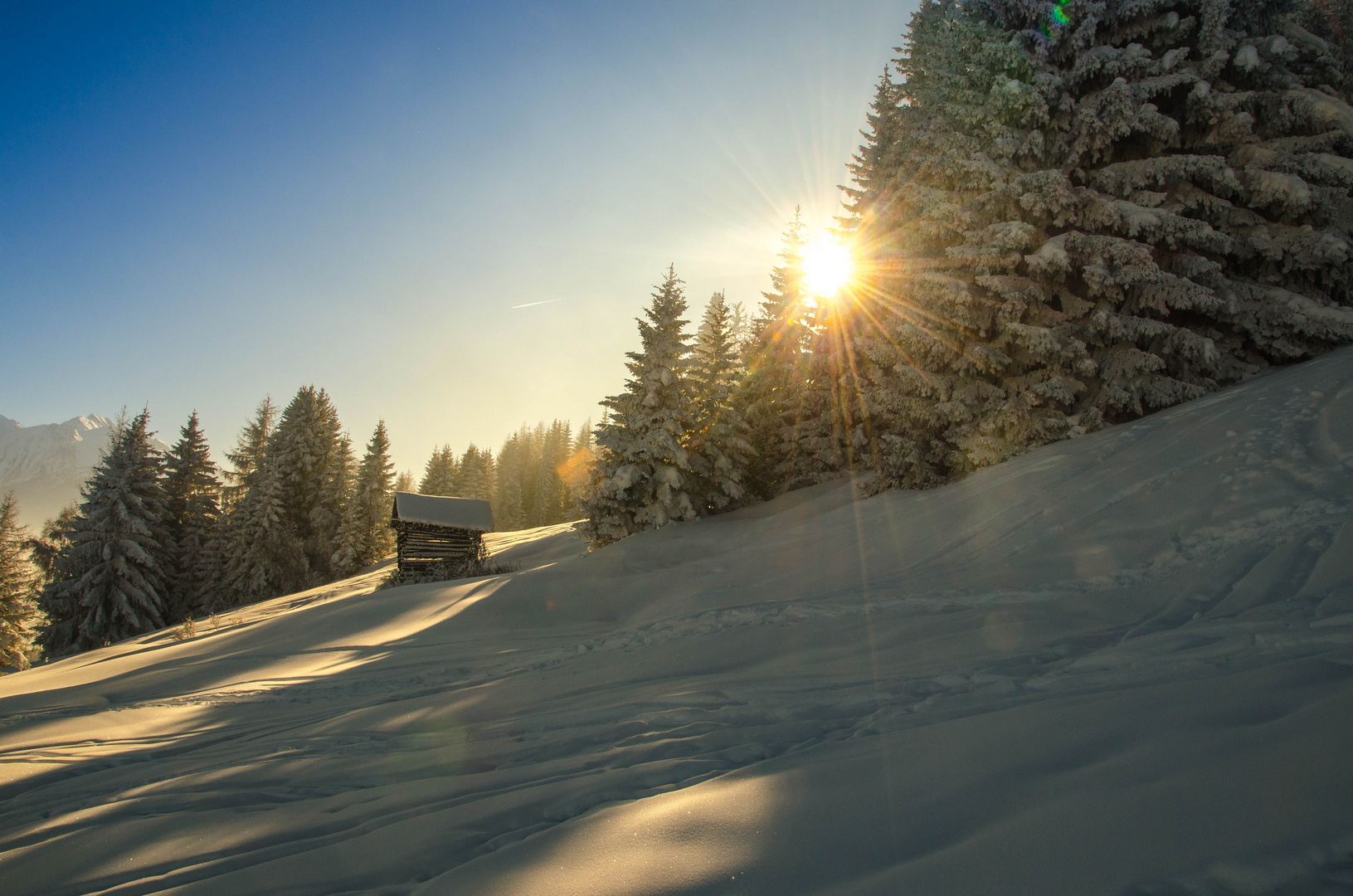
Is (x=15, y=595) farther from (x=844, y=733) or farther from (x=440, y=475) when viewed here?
(x=844, y=733)

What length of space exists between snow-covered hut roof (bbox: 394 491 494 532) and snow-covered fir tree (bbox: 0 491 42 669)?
17.6 m

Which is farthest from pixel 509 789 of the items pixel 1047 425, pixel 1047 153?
pixel 1047 153

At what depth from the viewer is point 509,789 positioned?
2.83 metres

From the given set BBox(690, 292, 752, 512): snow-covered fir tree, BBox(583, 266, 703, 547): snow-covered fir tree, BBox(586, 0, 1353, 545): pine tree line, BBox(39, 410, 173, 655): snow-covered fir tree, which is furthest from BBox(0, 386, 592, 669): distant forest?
BBox(586, 0, 1353, 545): pine tree line

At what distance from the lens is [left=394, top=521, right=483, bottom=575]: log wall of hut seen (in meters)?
21.1

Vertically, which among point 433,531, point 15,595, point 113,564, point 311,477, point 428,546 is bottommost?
point 428,546

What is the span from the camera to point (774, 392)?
21.5 metres

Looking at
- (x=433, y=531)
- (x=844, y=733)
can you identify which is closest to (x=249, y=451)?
(x=433, y=531)

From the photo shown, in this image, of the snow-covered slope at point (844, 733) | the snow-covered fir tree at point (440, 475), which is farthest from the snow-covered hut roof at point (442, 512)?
the snow-covered fir tree at point (440, 475)

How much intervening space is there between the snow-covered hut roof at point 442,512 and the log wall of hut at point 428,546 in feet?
1.24

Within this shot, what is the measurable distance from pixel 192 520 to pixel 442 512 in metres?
21.9

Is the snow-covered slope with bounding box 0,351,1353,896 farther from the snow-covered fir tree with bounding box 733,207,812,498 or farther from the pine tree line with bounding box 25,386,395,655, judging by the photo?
the pine tree line with bounding box 25,386,395,655

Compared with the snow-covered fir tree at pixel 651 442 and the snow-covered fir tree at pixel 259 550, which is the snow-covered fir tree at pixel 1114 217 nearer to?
the snow-covered fir tree at pixel 651 442

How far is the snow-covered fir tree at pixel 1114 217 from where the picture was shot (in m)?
11.3
